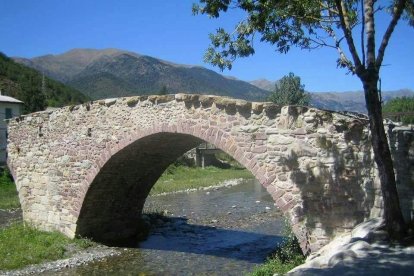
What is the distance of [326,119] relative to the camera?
8.27m

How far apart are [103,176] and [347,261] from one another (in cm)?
834

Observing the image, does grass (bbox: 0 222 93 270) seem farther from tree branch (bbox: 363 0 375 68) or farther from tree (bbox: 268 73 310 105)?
tree (bbox: 268 73 310 105)

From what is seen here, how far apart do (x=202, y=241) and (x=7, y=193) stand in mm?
14318

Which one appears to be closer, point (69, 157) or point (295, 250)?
point (295, 250)

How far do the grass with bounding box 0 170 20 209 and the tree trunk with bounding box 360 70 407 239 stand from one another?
1780 centimetres

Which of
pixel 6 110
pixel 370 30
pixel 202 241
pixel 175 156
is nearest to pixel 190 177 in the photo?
pixel 6 110

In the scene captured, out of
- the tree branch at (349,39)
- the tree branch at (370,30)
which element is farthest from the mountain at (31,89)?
the tree branch at (370,30)

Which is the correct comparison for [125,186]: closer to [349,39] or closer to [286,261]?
[286,261]

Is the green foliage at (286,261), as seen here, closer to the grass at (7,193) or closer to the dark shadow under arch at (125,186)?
the dark shadow under arch at (125,186)

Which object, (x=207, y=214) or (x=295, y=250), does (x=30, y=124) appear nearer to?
(x=207, y=214)

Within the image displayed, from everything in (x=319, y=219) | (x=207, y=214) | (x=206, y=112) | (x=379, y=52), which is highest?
(x=379, y=52)

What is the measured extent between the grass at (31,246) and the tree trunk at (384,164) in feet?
28.1

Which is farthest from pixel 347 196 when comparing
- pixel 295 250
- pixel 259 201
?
pixel 259 201

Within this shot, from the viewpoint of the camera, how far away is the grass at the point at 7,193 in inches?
811
